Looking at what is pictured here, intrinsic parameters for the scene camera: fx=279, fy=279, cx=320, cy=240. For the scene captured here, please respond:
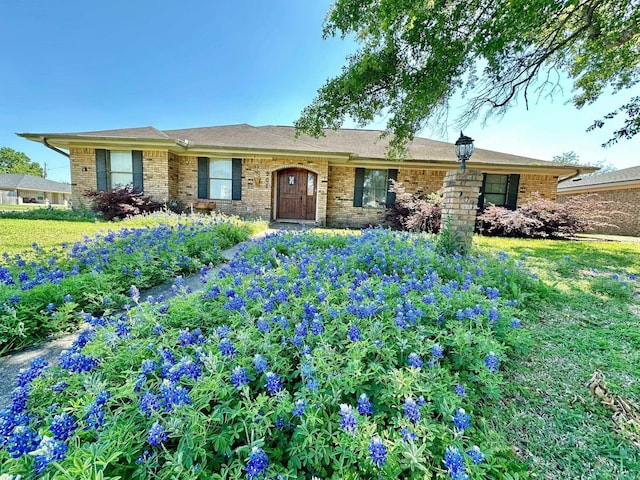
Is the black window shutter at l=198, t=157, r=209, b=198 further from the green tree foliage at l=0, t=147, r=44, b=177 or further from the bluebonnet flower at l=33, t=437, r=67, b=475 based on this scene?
the green tree foliage at l=0, t=147, r=44, b=177

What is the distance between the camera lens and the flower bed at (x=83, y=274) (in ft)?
7.11

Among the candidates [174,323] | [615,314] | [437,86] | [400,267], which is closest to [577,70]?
[437,86]

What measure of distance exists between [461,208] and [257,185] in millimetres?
7808

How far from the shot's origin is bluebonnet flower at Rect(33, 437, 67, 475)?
803mm

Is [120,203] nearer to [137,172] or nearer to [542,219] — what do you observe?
[137,172]

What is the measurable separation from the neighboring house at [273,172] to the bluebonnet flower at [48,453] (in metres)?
9.38

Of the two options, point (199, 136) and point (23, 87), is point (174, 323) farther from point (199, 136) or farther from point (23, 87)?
point (23, 87)

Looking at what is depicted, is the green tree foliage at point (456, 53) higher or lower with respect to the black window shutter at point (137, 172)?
higher

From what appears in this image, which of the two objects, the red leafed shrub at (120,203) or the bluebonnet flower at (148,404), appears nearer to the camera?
the bluebonnet flower at (148,404)

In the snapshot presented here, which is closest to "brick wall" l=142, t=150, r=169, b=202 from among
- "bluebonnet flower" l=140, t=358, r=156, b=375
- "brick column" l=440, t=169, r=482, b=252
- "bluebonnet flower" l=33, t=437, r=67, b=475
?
"brick column" l=440, t=169, r=482, b=252

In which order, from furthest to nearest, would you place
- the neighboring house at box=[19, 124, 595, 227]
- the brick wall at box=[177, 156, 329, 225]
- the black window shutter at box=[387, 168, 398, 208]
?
the black window shutter at box=[387, 168, 398, 208] < the brick wall at box=[177, 156, 329, 225] < the neighboring house at box=[19, 124, 595, 227]

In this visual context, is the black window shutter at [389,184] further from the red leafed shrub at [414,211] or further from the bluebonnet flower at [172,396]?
the bluebonnet flower at [172,396]

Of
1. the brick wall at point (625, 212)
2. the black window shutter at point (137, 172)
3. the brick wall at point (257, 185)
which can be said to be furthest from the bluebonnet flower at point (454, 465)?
the brick wall at point (625, 212)

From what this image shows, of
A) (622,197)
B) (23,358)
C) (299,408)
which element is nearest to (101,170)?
(23,358)
